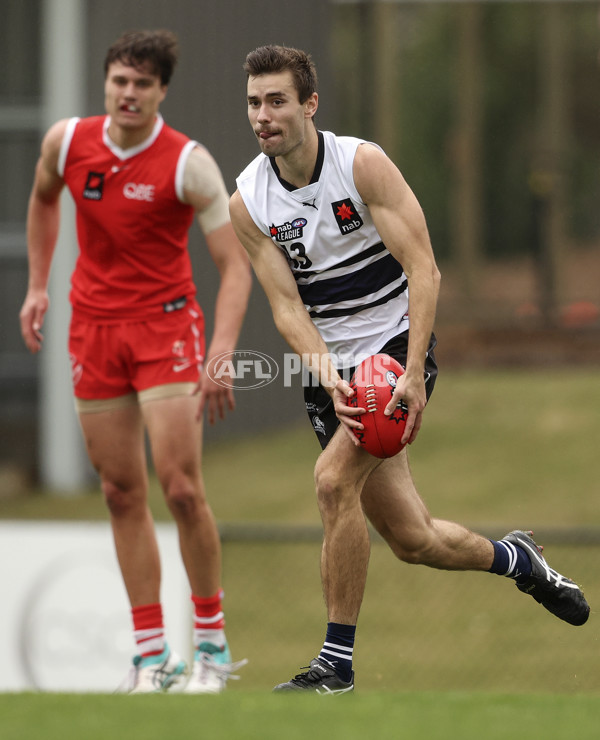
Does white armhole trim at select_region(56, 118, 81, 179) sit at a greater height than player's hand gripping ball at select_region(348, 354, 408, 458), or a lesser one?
greater

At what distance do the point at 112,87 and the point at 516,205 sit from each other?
1509 centimetres

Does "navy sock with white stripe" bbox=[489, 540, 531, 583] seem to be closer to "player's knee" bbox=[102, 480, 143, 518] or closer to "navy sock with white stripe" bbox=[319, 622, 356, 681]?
"navy sock with white stripe" bbox=[319, 622, 356, 681]

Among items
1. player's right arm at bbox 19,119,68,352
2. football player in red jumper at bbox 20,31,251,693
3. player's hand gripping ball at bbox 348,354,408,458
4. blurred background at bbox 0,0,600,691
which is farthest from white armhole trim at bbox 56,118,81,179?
blurred background at bbox 0,0,600,691

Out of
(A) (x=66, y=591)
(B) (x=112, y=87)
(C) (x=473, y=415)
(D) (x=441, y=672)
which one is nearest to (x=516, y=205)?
(C) (x=473, y=415)

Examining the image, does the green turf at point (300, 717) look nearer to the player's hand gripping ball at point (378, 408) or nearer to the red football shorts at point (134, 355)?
the player's hand gripping ball at point (378, 408)

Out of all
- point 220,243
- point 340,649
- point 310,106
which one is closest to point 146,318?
point 220,243

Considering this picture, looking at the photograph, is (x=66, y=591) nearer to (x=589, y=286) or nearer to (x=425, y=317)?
(x=425, y=317)

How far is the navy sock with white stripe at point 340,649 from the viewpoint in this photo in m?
4.67

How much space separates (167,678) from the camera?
5582 mm

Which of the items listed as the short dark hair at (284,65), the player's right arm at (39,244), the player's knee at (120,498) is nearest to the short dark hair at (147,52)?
the player's right arm at (39,244)

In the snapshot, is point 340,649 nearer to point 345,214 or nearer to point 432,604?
point 345,214

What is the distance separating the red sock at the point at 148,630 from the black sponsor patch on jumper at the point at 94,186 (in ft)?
5.68

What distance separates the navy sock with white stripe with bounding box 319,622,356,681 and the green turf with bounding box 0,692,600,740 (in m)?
0.29

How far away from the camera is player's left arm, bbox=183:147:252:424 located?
17.9 feet
